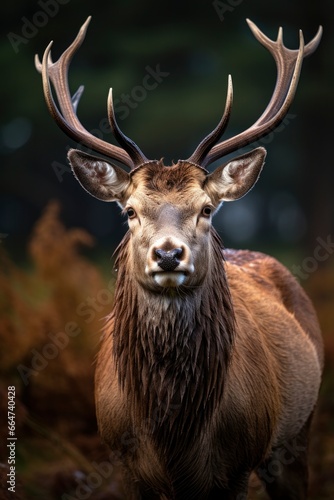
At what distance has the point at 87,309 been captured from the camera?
28.1ft

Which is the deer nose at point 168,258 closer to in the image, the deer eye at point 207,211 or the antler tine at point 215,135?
the deer eye at point 207,211

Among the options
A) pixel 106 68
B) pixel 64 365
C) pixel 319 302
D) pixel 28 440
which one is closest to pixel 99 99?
pixel 106 68

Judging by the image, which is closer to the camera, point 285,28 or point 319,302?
point 319,302

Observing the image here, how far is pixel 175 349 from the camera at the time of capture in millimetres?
4547

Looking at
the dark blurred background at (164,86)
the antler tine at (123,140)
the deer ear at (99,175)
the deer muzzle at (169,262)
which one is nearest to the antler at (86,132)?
the antler tine at (123,140)

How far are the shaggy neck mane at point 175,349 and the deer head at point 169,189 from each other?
0.20 metres

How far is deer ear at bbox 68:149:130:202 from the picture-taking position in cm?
476

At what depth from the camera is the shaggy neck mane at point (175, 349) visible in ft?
14.9

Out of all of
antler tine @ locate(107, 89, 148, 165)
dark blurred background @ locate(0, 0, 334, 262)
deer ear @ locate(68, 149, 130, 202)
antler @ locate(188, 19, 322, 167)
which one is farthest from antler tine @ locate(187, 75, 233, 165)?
dark blurred background @ locate(0, 0, 334, 262)

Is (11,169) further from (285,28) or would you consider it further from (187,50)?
(285,28)

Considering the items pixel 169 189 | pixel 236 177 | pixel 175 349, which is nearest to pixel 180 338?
pixel 175 349

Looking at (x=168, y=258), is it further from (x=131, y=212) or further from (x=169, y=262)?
(x=131, y=212)

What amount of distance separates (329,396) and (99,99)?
5222 mm

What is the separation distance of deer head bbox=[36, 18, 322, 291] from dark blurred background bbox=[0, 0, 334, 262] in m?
6.52
